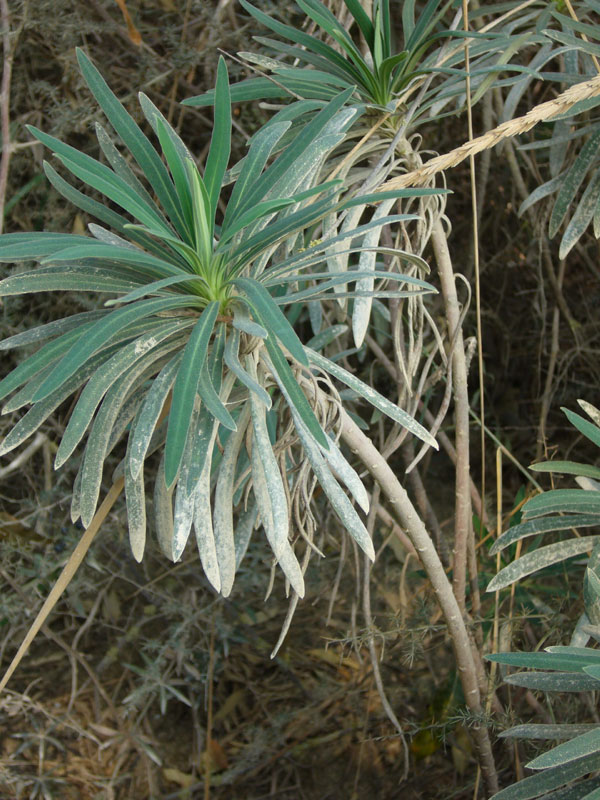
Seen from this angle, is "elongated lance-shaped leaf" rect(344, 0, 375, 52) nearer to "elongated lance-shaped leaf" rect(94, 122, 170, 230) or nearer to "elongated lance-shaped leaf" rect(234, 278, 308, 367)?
"elongated lance-shaped leaf" rect(94, 122, 170, 230)

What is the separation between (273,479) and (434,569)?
434 millimetres

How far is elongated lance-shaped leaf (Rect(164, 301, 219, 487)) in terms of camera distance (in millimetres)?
818

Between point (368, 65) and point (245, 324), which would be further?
point (368, 65)

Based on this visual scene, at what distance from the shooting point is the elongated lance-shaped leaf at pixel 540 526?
4.11ft

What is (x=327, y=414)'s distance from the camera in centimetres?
107

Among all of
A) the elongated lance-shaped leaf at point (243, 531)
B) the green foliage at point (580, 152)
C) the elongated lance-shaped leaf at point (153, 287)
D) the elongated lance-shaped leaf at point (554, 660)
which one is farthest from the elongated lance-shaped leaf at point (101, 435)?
the green foliage at point (580, 152)

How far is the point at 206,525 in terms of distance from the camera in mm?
980

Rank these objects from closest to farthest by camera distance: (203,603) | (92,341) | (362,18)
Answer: (92,341)
(362,18)
(203,603)

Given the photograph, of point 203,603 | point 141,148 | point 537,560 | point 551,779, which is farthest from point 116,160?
point 203,603

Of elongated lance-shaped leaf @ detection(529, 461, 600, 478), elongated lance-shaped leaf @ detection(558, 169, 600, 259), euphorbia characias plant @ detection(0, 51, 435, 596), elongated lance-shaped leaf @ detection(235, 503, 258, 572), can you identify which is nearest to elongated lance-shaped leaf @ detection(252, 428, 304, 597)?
euphorbia characias plant @ detection(0, 51, 435, 596)

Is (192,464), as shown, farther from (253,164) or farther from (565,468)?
(565,468)

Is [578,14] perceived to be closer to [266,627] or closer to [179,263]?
[179,263]

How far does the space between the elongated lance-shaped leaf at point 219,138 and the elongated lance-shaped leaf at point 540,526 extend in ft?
2.30

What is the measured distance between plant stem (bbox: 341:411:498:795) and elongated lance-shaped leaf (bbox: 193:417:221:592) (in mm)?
209
